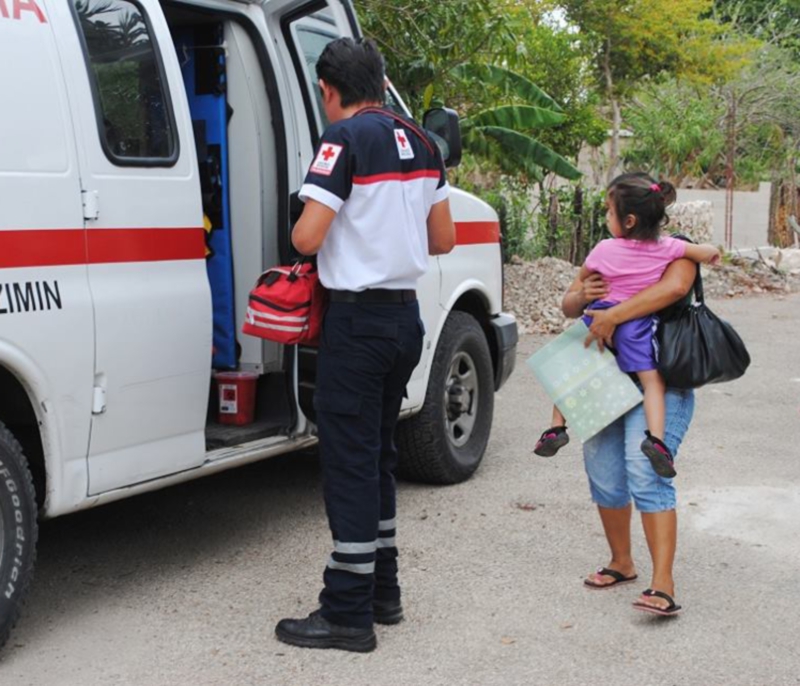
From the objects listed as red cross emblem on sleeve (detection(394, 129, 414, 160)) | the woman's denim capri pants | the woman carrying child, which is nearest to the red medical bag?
red cross emblem on sleeve (detection(394, 129, 414, 160))

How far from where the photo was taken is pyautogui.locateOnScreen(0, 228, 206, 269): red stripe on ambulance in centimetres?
→ 414

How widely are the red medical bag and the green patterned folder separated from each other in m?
1.04

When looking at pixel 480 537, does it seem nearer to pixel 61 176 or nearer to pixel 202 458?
pixel 202 458

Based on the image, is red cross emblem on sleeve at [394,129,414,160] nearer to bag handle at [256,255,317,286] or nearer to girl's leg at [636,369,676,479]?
bag handle at [256,255,317,286]

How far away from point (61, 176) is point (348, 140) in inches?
37.6

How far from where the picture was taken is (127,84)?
186 inches

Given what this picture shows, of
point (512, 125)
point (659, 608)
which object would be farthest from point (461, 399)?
point (512, 125)

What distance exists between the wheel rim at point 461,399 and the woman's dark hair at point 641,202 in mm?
1951

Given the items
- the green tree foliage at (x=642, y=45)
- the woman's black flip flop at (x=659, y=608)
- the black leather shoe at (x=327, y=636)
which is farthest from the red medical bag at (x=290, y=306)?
the green tree foliage at (x=642, y=45)

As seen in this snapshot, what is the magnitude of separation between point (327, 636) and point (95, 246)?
1.55 m

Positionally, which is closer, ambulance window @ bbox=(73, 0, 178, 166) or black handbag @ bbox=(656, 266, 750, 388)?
ambulance window @ bbox=(73, 0, 178, 166)

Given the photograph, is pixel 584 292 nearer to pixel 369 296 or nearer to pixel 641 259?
pixel 641 259

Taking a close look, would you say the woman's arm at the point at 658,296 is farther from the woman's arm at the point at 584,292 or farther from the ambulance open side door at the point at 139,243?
the ambulance open side door at the point at 139,243

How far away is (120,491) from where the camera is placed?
4.65m
